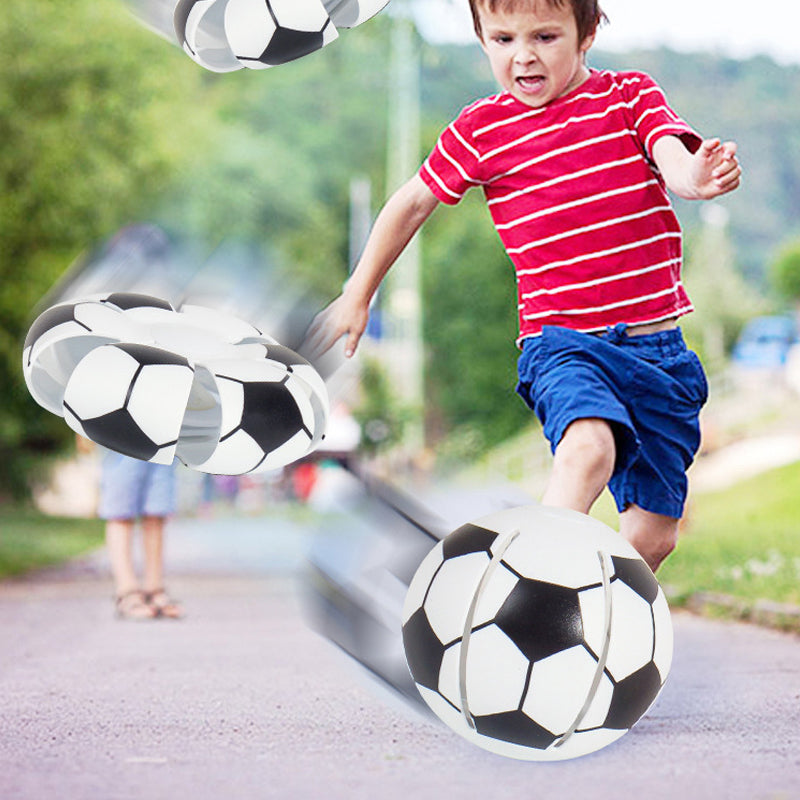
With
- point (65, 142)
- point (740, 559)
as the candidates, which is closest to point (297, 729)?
point (740, 559)

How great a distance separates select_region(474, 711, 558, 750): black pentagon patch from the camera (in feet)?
10.9

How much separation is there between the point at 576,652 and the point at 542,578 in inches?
7.0

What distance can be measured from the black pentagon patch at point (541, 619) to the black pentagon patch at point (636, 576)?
15cm

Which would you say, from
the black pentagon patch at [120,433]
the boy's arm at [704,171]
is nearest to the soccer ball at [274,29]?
the black pentagon patch at [120,433]

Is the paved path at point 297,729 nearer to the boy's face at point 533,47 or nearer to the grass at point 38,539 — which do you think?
the boy's face at point 533,47

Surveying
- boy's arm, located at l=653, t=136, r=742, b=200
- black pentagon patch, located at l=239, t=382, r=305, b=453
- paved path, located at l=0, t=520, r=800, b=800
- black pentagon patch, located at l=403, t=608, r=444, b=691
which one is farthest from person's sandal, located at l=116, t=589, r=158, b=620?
boy's arm, located at l=653, t=136, r=742, b=200

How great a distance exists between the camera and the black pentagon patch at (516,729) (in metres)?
3.31

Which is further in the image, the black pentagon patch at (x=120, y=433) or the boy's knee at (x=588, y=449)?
the black pentagon patch at (x=120, y=433)

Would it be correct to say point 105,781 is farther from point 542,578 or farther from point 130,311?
point 130,311

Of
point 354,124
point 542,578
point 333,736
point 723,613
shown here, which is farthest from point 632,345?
point 354,124

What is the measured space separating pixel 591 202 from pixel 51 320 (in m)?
1.50

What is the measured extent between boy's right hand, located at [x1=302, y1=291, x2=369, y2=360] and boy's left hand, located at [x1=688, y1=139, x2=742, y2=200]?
1040 millimetres

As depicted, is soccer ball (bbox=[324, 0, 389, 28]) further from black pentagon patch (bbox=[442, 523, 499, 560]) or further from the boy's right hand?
black pentagon patch (bbox=[442, 523, 499, 560])

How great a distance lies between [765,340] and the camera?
44156mm
